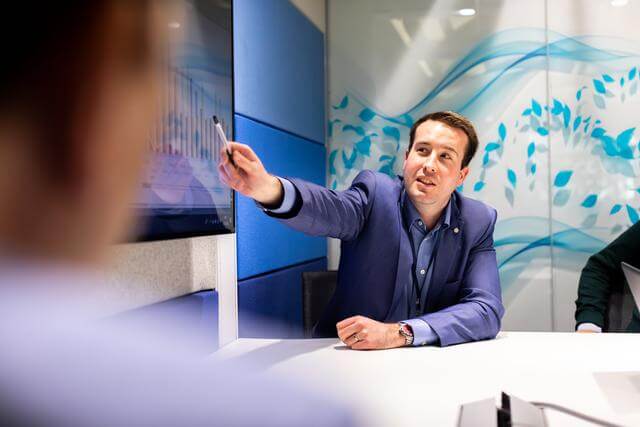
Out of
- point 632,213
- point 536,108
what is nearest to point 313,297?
point 536,108

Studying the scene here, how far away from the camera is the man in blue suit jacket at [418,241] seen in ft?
5.25

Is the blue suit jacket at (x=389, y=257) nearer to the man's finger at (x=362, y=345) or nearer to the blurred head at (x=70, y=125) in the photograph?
the man's finger at (x=362, y=345)

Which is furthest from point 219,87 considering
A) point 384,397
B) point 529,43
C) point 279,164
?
point 529,43

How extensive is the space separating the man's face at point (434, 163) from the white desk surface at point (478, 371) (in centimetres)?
53

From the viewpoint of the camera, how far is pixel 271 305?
2631 millimetres

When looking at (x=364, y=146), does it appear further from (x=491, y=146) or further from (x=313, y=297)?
(x=313, y=297)

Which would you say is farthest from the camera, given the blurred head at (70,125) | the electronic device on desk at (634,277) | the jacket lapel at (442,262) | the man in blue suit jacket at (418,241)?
the jacket lapel at (442,262)

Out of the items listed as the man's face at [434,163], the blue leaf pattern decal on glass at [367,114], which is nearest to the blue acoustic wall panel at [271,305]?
the man's face at [434,163]

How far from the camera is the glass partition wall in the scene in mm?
3434

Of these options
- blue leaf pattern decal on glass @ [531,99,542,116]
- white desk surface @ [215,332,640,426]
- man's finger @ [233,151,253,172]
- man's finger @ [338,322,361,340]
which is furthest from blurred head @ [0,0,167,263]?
blue leaf pattern decal on glass @ [531,99,542,116]

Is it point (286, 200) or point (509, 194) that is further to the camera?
point (509, 194)

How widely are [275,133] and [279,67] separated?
36 cm

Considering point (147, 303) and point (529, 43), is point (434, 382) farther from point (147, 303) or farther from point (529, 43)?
point (529, 43)

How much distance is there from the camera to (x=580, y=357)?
118 cm
